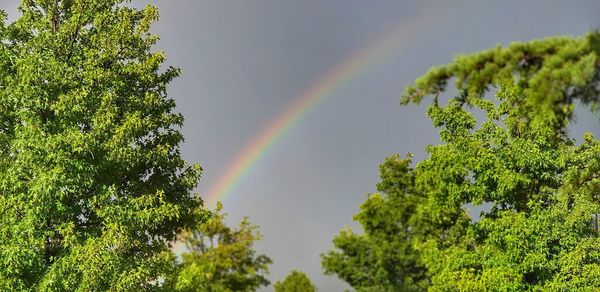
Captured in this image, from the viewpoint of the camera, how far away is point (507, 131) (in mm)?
21516

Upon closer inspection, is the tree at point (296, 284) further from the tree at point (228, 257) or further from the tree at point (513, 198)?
the tree at point (513, 198)

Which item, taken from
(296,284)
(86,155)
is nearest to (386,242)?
(86,155)

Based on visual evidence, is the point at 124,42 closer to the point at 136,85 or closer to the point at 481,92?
the point at 136,85

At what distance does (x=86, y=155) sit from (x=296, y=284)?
6336cm

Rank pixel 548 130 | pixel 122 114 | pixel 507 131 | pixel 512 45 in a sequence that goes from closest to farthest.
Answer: pixel 512 45 → pixel 122 114 → pixel 548 130 → pixel 507 131

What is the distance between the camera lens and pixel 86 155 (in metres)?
17.0

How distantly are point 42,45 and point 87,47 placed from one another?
1.30 meters

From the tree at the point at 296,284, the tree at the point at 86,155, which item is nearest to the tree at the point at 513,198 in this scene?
the tree at the point at 86,155

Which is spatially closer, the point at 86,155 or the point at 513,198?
the point at 86,155

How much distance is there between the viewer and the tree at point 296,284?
250ft

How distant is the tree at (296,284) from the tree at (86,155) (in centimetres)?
5887

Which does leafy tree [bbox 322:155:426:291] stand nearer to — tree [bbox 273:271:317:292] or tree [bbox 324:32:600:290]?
tree [bbox 324:32:600:290]

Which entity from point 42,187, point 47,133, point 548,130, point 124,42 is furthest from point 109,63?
point 548,130

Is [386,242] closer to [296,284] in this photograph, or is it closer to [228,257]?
[228,257]
